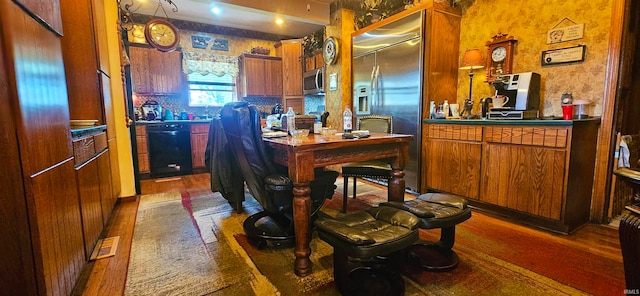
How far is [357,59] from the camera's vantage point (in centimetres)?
405

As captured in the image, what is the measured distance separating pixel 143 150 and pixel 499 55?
16.0 feet

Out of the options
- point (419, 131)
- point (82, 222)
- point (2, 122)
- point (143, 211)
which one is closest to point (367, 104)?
point (419, 131)

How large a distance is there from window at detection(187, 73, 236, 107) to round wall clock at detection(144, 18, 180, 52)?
221 centimetres

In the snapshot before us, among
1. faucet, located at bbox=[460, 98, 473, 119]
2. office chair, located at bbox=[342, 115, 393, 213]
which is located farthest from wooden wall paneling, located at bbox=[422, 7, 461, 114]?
office chair, located at bbox=[342, 115, 393, 213]

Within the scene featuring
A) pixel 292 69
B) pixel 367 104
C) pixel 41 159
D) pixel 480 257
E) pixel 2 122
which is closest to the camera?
pixel 2 122

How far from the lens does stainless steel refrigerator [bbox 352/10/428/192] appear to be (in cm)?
314

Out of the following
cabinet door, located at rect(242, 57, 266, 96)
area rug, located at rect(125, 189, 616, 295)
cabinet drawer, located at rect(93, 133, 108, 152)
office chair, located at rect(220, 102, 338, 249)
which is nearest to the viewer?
area rug, located at rect(125, 189, 616, 295)

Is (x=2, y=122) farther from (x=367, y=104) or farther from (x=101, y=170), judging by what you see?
(x=367, y=104)

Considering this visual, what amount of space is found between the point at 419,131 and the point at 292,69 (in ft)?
11.0

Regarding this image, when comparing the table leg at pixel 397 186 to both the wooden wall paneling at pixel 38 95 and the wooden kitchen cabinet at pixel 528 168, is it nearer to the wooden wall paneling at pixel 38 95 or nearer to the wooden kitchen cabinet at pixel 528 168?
the wooden kitchen cabinet at pixel 528 168

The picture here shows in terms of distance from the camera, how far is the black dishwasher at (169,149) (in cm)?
436

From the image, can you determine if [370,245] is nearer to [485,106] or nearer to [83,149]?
[83,149]

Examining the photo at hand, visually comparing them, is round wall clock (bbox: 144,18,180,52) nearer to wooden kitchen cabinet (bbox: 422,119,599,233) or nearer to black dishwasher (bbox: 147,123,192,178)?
black dishwasher (bbox: 147,123,192,178)

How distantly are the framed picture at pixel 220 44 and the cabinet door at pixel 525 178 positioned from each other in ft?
15.8
